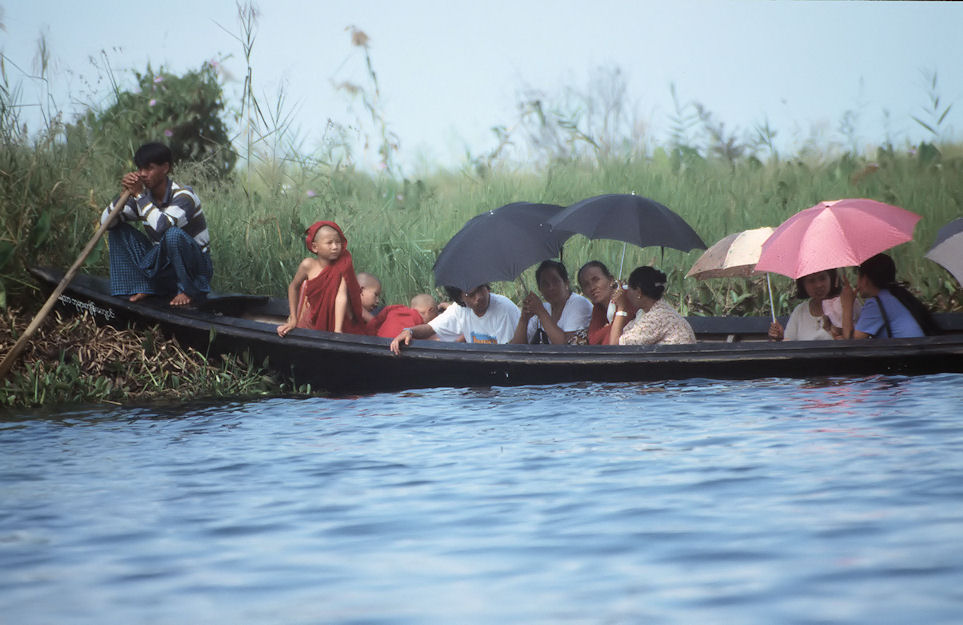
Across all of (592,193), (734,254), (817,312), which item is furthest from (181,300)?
(592,193)

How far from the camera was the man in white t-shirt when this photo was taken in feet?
25.1

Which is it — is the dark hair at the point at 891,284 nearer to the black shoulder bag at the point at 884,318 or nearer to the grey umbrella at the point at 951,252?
the black shoulder bag at the point at 884,318

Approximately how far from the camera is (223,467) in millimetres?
5250

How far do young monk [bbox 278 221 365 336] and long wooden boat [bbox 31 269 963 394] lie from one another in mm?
318

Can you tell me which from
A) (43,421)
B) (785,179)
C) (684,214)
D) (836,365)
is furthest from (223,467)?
(785,179)

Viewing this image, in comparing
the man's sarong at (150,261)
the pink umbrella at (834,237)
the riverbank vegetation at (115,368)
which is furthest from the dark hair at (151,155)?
the pink umbrella at (834,237)

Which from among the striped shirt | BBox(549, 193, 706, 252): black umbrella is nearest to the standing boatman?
the striped shirt

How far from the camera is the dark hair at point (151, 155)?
7.49 meters

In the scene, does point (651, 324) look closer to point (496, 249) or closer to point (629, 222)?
point (629, 222)

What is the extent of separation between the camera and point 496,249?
23.3 feet

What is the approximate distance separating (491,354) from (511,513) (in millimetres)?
2976

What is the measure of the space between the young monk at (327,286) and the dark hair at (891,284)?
330cm

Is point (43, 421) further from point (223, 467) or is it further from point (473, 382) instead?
point (473, 382)

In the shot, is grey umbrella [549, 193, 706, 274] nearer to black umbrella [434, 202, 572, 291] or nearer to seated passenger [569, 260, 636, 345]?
black umbrella [434, 202, 572, 291]
